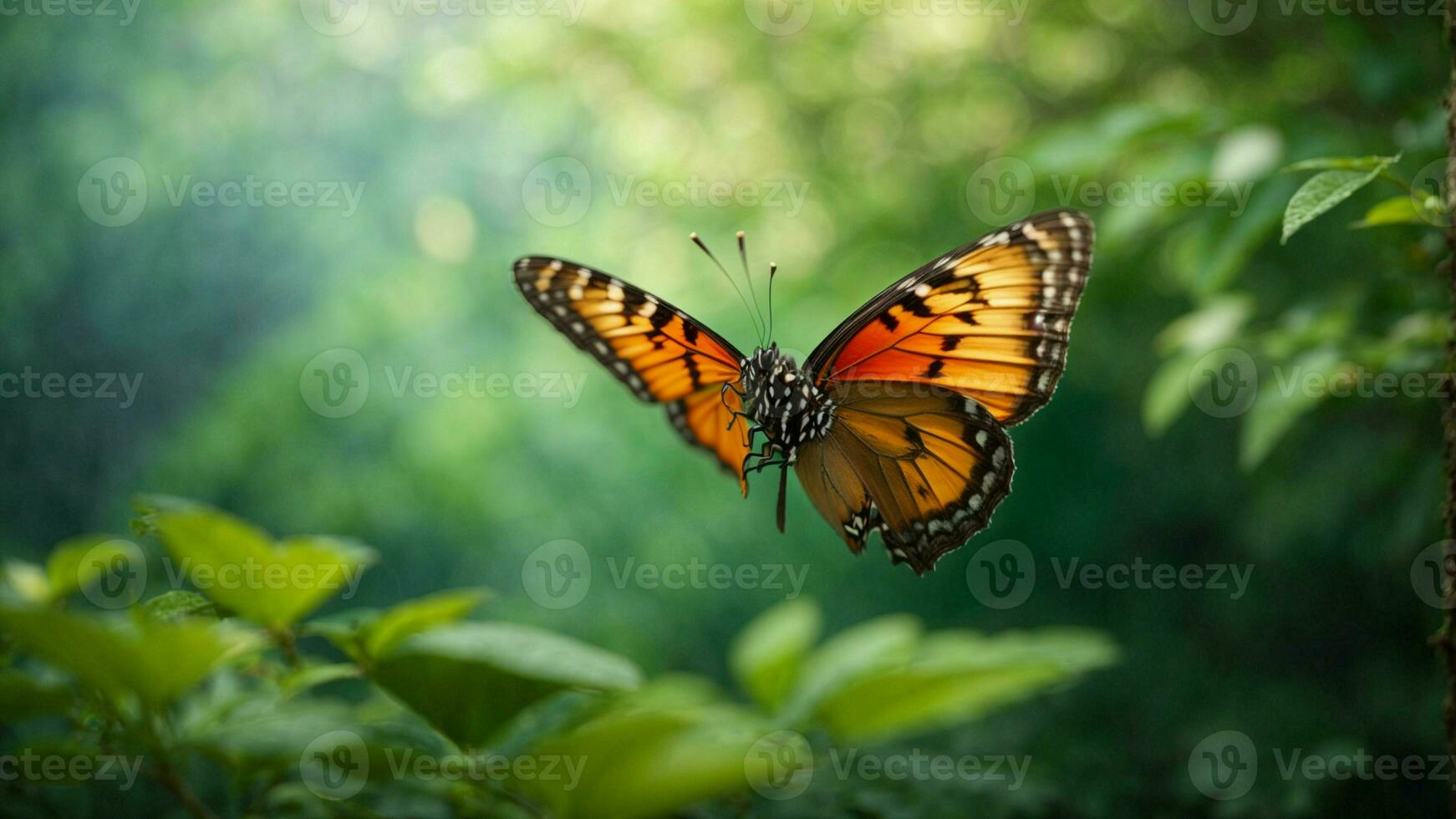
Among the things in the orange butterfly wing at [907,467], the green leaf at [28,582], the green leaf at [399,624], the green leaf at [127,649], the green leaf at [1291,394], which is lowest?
the green leaf at [28,582]

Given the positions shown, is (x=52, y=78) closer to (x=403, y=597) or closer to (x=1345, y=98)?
(x=403, y=597)

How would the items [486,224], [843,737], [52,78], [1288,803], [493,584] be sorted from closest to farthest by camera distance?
[843,737], [1288,803], [52,78], [493,584], [486,224]

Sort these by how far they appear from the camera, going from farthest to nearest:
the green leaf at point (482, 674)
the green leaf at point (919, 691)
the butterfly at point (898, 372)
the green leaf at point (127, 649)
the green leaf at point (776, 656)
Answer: the green leaf at point (776, 656)
the green leaf at point (919, 691)
the butterfly at point (898, 372)
the green leaf at point (482, 674)
the green leaf at point (127, 649)

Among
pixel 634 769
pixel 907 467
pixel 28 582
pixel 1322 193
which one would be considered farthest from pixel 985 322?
pixel 28 582

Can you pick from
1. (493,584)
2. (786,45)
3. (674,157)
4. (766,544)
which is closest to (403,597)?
(493,584)

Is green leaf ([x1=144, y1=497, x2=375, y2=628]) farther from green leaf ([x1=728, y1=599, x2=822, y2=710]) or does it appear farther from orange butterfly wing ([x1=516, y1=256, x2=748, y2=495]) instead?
green leaf ([x1=728, y1=599, x2=822, y2=710])

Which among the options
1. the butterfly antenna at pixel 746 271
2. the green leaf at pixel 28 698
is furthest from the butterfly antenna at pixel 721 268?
the green leaf at pixel 28 698

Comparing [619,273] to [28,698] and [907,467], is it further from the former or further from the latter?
[28,698]

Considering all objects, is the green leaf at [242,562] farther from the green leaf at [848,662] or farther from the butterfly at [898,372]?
the green leaf at [848,662]
